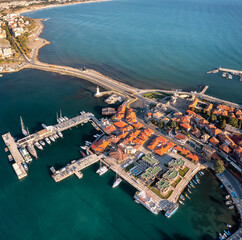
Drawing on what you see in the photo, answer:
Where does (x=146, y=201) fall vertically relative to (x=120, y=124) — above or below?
below

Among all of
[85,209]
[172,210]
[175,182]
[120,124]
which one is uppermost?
[120,124]

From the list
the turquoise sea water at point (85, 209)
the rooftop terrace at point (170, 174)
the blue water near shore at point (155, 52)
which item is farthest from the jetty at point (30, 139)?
the blue water near shore at point (155, 52)

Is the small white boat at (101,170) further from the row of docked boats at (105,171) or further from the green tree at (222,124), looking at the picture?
the green tree at (222,124)

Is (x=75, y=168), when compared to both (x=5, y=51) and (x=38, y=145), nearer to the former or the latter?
(x=38, y=145)

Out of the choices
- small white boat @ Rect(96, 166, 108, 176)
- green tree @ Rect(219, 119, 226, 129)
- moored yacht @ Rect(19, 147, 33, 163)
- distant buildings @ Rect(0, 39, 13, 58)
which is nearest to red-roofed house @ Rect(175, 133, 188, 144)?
green tree @ Rect(219, 119, 226, 129)

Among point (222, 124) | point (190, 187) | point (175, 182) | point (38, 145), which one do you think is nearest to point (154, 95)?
point (222, 124)

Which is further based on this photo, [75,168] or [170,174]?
[75,168]

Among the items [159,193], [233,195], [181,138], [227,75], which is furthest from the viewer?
[227,75]

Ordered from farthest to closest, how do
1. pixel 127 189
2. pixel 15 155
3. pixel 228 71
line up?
pixel 228 71
pixel 15 155
pixel 127 189
